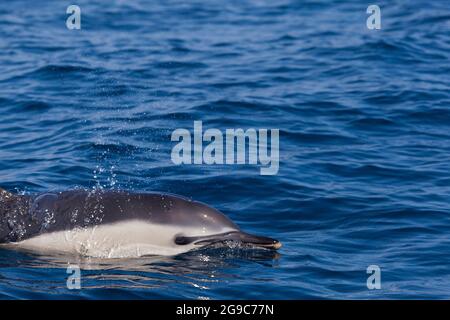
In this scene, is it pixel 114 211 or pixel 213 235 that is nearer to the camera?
pixel 213 235

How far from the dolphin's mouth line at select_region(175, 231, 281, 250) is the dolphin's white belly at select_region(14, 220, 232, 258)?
0.07 metres

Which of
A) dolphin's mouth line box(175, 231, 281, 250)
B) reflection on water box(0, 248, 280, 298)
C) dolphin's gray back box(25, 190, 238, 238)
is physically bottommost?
reflection on water box(0, 248, 280, 298)

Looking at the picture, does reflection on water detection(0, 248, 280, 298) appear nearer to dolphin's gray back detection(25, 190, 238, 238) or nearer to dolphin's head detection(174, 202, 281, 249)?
dolphin's head detection(174, 202, 281, 249)

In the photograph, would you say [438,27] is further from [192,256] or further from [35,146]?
[192,256]

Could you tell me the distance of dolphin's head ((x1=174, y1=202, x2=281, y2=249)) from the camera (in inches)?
471

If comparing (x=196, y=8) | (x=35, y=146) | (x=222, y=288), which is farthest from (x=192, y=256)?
(x=196, y=8)

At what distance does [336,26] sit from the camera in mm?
26656

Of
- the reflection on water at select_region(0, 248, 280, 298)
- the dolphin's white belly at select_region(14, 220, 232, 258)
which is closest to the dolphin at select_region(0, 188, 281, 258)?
the dolphin's white belly at select_region(14, 220, 232, 258)

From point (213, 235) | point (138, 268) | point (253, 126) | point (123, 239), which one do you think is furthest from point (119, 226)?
point (253, 126)

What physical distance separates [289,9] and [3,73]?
10.1m

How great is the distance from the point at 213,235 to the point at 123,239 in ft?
3.52

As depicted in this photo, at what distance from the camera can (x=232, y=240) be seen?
12.0 metres

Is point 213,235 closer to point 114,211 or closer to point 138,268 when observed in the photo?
point 138,268

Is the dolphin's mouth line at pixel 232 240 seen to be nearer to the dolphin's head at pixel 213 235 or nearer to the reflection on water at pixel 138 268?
the dolphin's head at pixel 213 235
